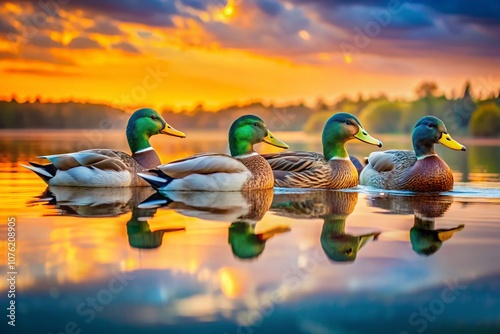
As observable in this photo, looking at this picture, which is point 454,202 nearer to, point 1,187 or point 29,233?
point 29,233

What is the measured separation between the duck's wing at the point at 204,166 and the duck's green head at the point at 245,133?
50 centimetres

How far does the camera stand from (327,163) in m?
12.2

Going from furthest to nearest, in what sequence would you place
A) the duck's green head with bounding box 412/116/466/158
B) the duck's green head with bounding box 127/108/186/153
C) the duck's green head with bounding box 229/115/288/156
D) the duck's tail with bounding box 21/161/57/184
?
1. the duck's green head with bounding box 127/108/186/153
2. the duck's tail with bounding box 21/161/57/184
3. the duck's green head with bounding box 412/116/466/158
4. the duck's green head with bounding box 229/115/288/156

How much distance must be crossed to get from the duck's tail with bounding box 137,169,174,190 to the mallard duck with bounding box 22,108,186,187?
2.88ft

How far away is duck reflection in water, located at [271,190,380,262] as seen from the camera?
6883 millimetres

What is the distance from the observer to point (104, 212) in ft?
30.3

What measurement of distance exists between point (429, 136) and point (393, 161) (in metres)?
0.73

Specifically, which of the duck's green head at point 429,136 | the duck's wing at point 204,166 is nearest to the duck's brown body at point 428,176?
the duck's green head at point 429,136

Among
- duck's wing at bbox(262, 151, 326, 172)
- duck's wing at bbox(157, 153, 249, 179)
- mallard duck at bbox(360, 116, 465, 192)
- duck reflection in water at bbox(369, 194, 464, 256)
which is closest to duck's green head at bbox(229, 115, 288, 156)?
duck's wing at bbox(157, 153, 249, 179)

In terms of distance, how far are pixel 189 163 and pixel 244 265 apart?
5053mm

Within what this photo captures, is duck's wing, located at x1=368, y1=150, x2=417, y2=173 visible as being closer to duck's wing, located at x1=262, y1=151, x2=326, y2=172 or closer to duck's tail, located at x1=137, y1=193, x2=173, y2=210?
duck's wing, located at x1=262, y1=151, x2=326, y2=172

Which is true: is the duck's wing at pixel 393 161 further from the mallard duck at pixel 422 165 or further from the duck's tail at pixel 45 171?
the duck's tail at pixel 45 171

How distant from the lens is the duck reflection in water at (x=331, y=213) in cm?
688

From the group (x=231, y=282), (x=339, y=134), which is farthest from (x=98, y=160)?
(x=231, y=282)
